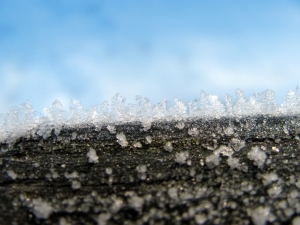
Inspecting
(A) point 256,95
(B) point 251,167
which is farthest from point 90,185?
(A) point 256,95

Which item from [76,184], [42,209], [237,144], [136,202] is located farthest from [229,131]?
[42,209]

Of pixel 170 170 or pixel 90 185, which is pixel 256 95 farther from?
pixel 90 185

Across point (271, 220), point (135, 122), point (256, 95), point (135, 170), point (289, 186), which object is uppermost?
point (256, 95)

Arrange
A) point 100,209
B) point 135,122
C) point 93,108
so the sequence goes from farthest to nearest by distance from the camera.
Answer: point 93,108
point 135,122
point 100,209

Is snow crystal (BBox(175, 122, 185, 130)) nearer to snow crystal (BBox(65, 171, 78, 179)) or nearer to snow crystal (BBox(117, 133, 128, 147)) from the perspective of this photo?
snow crystal (BBox(117, 133, 128, 147))

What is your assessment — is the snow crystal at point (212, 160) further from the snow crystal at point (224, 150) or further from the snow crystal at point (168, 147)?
the snow crystal at point (168, 147)
